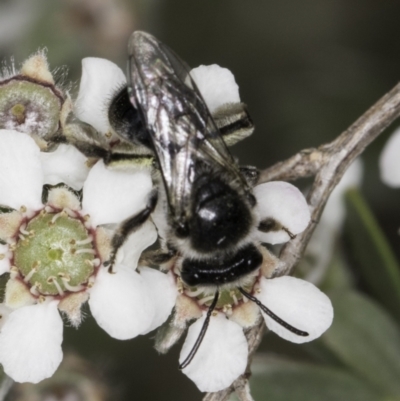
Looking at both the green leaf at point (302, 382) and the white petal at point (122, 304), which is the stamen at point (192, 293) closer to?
the white petal at point (122, 304)

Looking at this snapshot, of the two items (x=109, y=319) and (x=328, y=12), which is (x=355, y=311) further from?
(x=328, y=12)

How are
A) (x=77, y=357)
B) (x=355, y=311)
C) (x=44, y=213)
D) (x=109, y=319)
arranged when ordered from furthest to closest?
(x=77, y=357) → (x=355, y=311) → (x=44, y=213) → (x=109, y=319)

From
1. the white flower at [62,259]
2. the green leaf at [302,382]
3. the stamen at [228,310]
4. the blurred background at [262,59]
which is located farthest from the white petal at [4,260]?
the blurred background at [262,59]

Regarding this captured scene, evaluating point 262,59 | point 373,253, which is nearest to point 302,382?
point 373,253

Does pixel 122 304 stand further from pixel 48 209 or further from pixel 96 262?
pixel 48 209

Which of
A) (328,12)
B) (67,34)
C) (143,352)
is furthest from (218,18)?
(143,352)

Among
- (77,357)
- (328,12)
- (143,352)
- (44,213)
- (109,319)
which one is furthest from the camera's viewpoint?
(328,12)
